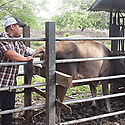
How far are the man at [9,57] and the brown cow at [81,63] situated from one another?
0.60 meters

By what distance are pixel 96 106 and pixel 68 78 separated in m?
2.62

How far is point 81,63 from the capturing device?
4.41 metres

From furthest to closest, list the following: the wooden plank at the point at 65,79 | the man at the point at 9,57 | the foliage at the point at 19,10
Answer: the foliage at the point at 19,10, the man at the point at 9,57, the wooden plank at the point at 65,79

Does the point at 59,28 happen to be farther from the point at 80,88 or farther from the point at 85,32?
the point at 80,88

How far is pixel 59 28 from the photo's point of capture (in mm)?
19312

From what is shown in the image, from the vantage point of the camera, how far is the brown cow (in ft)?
13.5

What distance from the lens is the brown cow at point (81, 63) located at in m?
4.11

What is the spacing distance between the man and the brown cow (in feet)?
1.97

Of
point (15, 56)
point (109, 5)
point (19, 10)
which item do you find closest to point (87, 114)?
point (15, 56)

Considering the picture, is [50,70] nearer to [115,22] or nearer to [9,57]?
[9,57]

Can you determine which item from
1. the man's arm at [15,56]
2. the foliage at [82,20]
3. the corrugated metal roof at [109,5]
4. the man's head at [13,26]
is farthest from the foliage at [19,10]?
the foliage at [82,20]

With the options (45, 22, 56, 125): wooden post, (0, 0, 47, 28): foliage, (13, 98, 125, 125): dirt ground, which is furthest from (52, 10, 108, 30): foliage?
(45, 22, 56, 125): wooden post

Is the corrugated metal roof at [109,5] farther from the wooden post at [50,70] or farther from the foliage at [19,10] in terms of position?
the wooden post at [50,70]

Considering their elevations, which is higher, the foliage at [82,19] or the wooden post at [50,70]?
the foliage at [82,19]
